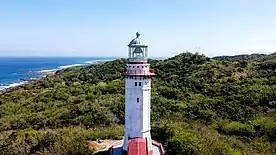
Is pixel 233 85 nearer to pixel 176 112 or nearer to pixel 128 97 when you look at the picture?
pixel 176 112

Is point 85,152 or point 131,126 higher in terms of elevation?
point 131,126

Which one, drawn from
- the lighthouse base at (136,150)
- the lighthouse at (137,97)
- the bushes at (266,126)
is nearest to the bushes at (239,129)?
the bushes at (266,126)

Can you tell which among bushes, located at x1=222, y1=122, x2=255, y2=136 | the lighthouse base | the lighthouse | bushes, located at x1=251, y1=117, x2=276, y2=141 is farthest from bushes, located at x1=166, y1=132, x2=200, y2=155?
bushes, located at x1=251, y1=117, x2=276, y2=141

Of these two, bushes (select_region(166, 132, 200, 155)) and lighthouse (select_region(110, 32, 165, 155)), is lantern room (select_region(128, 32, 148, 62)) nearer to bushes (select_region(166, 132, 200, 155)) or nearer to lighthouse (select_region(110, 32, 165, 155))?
lighthouse (select_region(110, 32, 165, 155))

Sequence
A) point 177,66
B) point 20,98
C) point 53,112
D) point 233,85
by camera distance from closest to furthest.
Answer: point 53,112 < point 233,85 < point 20,98 < point 177,66

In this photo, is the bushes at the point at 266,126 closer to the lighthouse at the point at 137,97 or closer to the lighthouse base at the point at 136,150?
the lighthouse base at the point at 136,150

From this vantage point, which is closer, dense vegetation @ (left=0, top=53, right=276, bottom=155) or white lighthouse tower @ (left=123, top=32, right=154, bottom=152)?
white lighthouse tower @ (left=123, top=32, right=154, bottom=152)

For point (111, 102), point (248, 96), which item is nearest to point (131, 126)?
point (111, 102)

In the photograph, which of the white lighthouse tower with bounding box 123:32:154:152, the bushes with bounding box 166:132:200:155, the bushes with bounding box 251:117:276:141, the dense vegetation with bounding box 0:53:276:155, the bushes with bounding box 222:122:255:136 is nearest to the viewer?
the white lighthouse tower with bounding box 123:32:154:152
